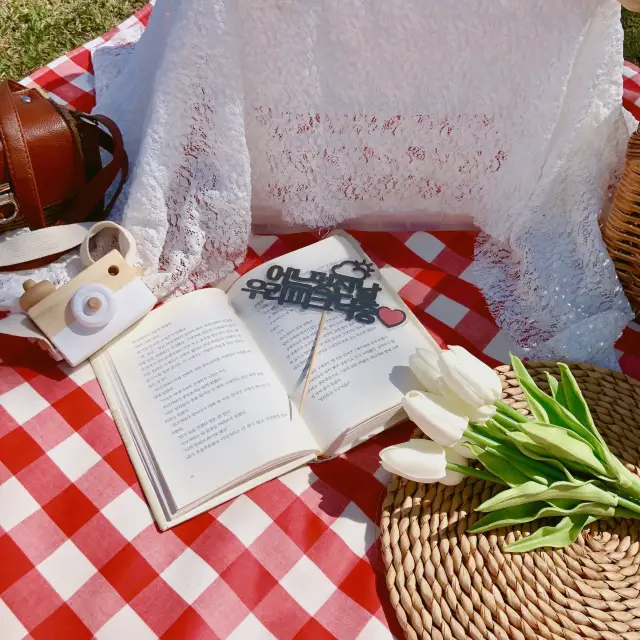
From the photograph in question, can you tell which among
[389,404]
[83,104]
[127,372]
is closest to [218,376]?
[127,372]

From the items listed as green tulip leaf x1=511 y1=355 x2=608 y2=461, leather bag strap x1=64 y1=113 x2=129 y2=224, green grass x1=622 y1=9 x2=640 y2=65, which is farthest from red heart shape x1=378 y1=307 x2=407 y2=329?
green grass x1=622 y1=9 x2=640 y2=65

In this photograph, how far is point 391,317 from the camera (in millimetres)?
1074

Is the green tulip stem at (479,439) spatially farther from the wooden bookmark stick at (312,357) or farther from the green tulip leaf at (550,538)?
the wooden bookmark stick at (312,357)

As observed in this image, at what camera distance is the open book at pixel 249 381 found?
93 centimetres

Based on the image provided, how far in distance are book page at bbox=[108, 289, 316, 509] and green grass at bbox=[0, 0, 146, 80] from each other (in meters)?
1.01

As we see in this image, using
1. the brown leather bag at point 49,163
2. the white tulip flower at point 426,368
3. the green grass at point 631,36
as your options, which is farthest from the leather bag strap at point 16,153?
the green grass at point 631,36

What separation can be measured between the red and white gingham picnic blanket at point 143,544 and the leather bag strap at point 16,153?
0.24 m

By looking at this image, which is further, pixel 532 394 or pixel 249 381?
pixel 249 381

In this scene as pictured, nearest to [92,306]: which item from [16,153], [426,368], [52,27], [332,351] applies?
[16,153]

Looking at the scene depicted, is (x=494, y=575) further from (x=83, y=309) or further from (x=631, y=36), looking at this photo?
(x=631, y=36)

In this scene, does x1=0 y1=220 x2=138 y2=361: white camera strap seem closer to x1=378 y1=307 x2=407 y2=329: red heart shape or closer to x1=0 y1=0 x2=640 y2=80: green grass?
x1=378 y1=307 x2=407 y2=329: red heart shape

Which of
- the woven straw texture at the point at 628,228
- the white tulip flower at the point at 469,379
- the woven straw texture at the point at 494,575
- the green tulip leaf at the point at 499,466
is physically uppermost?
the woven straw texture at the point at 628,228

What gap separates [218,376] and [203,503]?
188 mm

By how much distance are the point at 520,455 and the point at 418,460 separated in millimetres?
123
